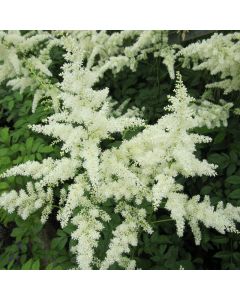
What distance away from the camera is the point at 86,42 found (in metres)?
4.72

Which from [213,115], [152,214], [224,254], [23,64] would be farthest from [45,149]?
[224,254]

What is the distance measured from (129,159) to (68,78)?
0.75 metres

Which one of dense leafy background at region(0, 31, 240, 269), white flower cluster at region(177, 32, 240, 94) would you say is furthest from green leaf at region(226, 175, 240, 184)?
white flower cluster at region(177, 32, 240, 94)

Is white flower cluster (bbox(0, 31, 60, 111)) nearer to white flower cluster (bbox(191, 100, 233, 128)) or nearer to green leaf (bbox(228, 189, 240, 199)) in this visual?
white flower cluster (bbox(191, 100, 233, 128))

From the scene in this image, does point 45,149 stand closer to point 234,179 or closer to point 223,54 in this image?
point 234,179

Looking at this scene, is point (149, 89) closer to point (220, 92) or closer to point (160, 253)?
point (220, 92)

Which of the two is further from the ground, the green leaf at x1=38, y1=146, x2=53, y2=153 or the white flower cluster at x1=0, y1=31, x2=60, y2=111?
the white flower cluster at x1=0, y1=31, x2=60, y2=111

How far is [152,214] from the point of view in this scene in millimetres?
3127

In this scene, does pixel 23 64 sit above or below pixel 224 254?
above

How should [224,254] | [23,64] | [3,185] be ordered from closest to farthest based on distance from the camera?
[224,254] → [3,185] → [23,64]

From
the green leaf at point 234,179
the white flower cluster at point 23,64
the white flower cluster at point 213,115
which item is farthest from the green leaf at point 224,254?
the white flower cluster at point 23,64

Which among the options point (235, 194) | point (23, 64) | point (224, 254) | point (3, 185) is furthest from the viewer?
point (23, 64)

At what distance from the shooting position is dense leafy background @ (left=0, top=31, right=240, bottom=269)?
10.2 feet
